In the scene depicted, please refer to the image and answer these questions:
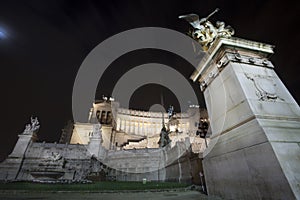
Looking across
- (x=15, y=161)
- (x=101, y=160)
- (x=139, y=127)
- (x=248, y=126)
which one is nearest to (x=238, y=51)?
(x=248, y=126)

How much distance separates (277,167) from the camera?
Result: 3.11m

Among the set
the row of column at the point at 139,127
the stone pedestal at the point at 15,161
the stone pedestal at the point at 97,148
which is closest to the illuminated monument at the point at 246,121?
the stone pedestal at the point at 97,148

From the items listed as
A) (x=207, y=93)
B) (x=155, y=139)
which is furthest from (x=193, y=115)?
(x=207, y=93)

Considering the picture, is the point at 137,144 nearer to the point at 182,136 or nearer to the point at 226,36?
the point at 182,136

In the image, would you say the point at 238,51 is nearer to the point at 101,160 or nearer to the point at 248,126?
the point at 248,126

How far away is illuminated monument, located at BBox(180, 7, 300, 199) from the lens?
3289 millimetres

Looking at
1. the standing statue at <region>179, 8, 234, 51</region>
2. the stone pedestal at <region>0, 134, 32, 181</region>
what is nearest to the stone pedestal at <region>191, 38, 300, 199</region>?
the standing statue at <region>179, 8, 234, 51</region>

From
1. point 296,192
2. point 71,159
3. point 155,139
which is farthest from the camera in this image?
point 155,139

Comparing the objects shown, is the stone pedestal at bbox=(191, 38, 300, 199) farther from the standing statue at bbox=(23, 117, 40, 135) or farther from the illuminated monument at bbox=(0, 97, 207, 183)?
the standing statue at bbox=(23, 117, 40, 135)

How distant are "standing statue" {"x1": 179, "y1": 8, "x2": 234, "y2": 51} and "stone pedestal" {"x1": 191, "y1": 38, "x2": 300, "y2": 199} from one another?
706mm

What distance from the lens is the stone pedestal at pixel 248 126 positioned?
3.27 meters

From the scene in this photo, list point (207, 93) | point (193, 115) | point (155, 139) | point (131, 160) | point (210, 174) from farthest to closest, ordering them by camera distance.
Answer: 1. point (193, 115)
2. point (155, 139)
3. point (131, 160)
4. point (207, 93)
5. point (210, 174)

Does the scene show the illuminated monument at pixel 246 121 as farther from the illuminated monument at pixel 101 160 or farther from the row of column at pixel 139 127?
the row of column at pixel 139 127

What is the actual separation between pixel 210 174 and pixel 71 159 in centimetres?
3315
